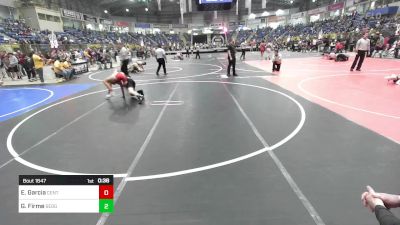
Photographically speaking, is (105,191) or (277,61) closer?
(105,191)

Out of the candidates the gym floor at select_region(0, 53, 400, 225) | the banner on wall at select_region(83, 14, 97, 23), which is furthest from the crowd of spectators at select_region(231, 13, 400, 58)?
the banner on wall at select_region(83, 14, 97, 23)

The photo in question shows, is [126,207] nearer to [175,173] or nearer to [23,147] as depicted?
[175,173]

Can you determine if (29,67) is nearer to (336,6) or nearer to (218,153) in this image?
(218,153)

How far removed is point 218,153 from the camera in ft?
15.0

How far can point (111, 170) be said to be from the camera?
415 cm

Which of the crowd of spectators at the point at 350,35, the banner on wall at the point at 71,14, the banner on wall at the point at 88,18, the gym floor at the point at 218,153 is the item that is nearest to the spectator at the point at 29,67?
the gym floor at the point at 218,153

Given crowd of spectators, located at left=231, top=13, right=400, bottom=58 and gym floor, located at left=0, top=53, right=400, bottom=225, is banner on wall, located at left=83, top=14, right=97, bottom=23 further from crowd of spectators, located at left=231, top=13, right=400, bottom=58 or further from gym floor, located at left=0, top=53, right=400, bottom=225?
gym floor, located at left=0, top=53, right=400, bottom=225

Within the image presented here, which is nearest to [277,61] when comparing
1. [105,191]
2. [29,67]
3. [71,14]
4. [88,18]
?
[105,191]
